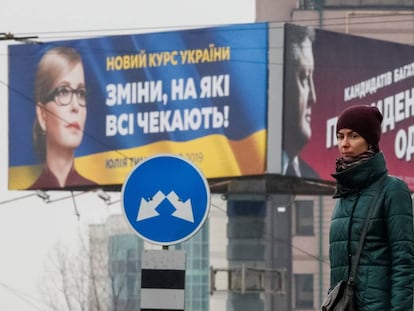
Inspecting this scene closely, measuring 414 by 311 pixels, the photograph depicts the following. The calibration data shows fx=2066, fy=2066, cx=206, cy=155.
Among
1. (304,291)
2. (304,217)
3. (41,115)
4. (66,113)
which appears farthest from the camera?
(304,291)

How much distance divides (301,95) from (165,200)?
3990 centimetres

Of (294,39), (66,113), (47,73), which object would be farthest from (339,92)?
(47,73)

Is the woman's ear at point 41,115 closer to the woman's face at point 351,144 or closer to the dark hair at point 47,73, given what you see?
the dark hair at point 47,73

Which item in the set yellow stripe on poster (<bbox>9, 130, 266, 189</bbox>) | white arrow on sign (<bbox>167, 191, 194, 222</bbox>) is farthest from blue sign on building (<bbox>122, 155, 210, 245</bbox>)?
yellow stripe on poster (<bbox>9, 130, 266, 189</bbox>)

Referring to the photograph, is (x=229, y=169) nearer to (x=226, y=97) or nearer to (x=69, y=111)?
(x=226, y=97)

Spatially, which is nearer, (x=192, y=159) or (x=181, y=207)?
(x=181, y=207)

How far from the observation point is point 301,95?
52.7m

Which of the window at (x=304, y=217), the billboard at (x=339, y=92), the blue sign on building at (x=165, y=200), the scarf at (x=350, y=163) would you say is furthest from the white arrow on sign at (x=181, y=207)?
the window at (x=304, y=217)

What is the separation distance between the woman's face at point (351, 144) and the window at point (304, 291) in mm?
77892

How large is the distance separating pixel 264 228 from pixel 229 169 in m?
6.10

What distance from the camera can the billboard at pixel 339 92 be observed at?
5231cm

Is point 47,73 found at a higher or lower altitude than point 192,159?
higher

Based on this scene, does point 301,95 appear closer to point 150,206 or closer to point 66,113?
point 66,113

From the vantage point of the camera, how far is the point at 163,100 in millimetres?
53156
